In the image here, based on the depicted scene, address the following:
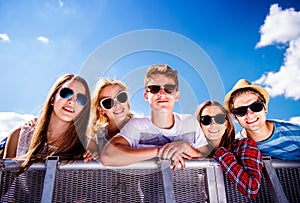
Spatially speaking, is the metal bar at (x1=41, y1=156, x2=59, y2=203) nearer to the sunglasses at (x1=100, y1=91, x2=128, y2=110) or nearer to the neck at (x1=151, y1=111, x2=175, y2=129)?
the neck at (x1=151, y1=111, x2=175, y2=129)

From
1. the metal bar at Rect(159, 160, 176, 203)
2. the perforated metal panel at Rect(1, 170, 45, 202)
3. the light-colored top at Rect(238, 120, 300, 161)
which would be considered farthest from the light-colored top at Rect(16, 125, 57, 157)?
the light-colored top at Rect(238, 120, 300, 161)

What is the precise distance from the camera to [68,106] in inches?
105

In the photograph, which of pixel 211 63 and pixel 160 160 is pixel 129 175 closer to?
pixel 160 160

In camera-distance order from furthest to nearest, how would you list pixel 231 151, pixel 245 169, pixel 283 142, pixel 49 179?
1. pixel 283 142
2. pixel 231 151
3. pixel 245 169
4. pixel 49 179

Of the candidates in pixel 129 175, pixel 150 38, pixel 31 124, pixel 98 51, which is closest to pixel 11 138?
pixel 31 124

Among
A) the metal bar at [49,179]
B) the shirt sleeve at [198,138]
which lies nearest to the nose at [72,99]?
the metal bar at [49,179]

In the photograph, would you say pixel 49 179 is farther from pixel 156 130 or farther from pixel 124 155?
pixel 156 130

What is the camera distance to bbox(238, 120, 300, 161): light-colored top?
285 centimetres

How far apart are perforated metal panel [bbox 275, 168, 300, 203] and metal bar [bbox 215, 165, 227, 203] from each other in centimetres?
47

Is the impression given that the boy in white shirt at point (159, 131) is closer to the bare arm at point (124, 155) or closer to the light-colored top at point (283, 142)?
the bare arm at point (124, 155)

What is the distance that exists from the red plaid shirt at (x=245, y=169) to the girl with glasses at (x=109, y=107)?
4.18ft

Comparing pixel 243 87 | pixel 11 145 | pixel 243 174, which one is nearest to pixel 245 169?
pixel 243 174

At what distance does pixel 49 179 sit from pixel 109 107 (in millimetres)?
1400

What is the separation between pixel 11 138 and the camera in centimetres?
262
